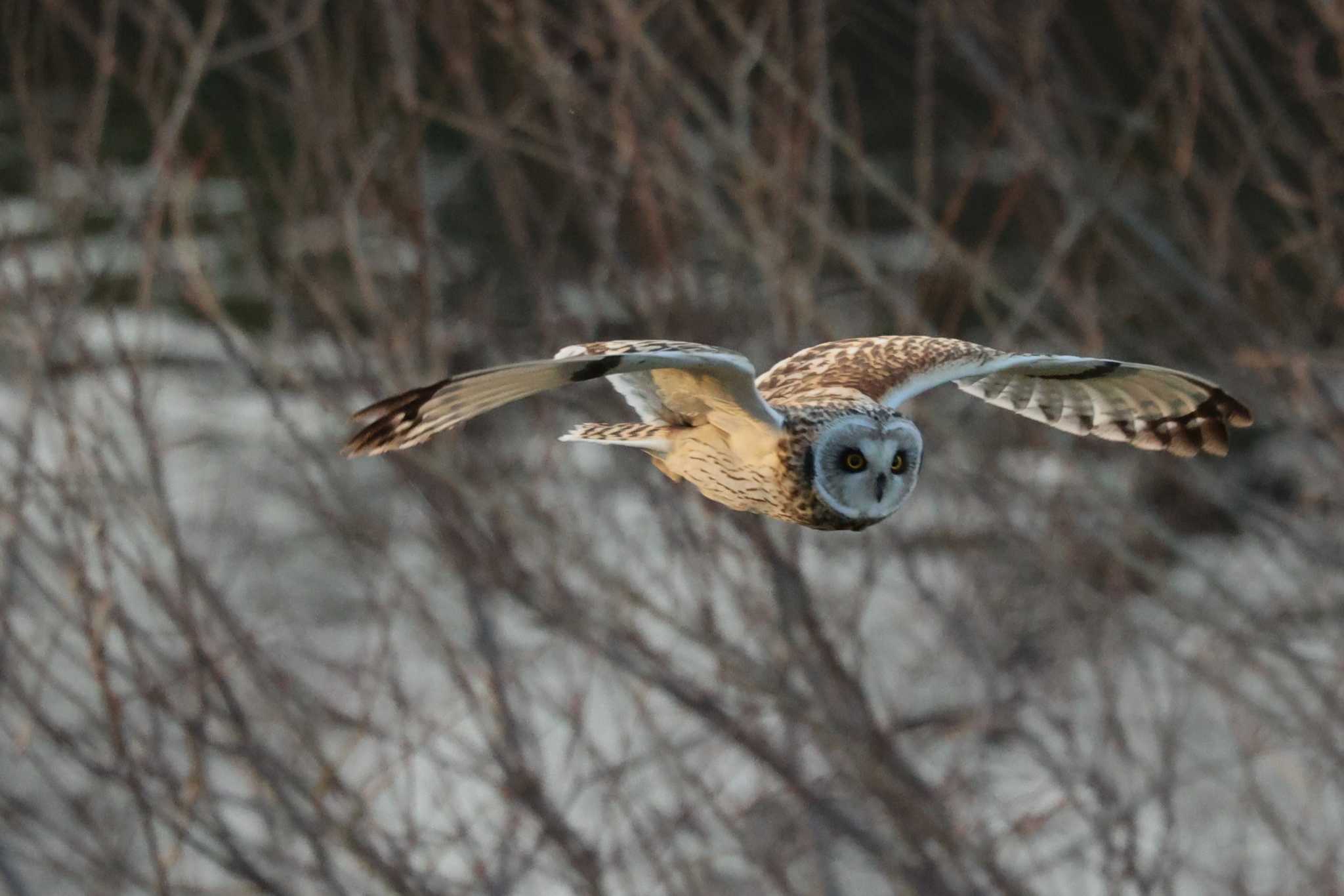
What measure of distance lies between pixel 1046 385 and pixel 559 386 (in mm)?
1532

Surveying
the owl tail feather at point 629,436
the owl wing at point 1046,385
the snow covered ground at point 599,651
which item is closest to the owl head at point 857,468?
the owl wing at point 1046,385

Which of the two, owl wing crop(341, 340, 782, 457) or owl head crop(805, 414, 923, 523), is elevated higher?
owl wing crop(341, 340, 782, 457)

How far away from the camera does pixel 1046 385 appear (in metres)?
4.05

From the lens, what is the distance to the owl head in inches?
116

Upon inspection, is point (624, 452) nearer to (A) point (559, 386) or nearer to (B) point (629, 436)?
(B) point (629, 436)

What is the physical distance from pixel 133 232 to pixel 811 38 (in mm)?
2043

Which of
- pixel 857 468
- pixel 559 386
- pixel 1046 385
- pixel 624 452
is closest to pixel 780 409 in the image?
pixel 857 468

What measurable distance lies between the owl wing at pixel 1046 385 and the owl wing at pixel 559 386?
0.30m

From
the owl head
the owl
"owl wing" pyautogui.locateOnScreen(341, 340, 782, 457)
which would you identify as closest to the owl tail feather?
the owl

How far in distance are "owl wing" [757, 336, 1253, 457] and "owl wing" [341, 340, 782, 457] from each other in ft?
0.97

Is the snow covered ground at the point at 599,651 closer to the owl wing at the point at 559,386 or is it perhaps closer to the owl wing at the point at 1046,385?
the owl wing at the point at 1046,385

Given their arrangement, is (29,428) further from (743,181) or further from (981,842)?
(981,842)

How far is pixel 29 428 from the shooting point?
4555mm

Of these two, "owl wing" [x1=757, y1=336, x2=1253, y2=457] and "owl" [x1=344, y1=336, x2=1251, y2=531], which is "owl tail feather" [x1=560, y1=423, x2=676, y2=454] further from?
"owl wing" [x1=757, y1=336, x2=1253, y2=457]
